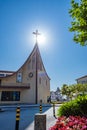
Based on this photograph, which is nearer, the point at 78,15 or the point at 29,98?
the point at 78,15

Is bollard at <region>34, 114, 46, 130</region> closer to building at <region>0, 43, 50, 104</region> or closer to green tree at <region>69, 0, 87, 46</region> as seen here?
green tree at <region>69, 0, 87, 46</region>

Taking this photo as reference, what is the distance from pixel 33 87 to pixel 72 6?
30271 millimetres

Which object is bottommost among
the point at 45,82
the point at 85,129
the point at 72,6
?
the point at 85,129

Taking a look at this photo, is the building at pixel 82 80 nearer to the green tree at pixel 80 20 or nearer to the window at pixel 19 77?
the window at pixel 19 77

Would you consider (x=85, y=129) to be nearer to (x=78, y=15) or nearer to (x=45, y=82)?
(x=78, y=15)

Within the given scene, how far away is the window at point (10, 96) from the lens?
38009 mm

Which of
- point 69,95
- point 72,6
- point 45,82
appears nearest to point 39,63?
point 45,82

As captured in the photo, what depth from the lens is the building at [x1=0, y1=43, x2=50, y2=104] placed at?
38.4m

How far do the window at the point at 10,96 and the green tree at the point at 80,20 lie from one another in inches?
1171

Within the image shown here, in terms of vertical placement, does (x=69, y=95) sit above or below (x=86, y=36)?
below

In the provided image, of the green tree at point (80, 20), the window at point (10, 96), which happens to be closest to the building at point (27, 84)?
the window at point (10, 96)

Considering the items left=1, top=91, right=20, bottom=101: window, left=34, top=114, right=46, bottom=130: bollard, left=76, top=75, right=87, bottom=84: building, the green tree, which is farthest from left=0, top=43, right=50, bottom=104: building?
left=34, top=114, right=46, bottom=130: bollard

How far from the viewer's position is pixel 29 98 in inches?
1544

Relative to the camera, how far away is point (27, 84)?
39812mm
